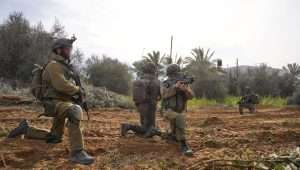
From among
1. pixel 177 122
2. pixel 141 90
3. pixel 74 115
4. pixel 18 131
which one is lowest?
pixel 18 131

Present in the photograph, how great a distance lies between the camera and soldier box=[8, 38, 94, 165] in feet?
20.2

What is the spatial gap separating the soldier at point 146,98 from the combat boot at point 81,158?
8.13ft

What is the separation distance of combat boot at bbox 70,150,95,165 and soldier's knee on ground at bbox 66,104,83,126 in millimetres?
432

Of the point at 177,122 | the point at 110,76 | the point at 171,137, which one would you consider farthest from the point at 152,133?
the point at 110,76

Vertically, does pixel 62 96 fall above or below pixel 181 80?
below

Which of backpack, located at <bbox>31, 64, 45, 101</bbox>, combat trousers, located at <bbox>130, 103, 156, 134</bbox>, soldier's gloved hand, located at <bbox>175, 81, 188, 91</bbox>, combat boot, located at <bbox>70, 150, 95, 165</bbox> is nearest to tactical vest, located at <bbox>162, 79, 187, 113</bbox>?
soldier's gloved hand, located at <bbox>175, 81, 188, 91</bbox>

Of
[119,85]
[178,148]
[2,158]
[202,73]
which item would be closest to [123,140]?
[178,148]

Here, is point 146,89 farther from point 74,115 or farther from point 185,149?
point 74,115

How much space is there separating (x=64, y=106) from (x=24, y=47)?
666 inches

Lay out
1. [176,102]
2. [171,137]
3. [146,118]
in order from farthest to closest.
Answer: [146,118] < [171,137] < [176,102]

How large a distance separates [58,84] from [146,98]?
8.62 feet

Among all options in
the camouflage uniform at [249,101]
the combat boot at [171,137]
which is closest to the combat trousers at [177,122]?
the combat boot at [171,137]

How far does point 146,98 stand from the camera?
342 inches

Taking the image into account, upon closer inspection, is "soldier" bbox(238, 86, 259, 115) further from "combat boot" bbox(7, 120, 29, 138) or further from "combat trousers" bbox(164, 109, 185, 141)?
"combat boot" bbox(7, 120, 29, 138)
